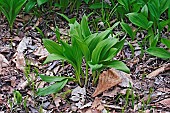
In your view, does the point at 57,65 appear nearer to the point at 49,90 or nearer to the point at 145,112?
the point at 49,90

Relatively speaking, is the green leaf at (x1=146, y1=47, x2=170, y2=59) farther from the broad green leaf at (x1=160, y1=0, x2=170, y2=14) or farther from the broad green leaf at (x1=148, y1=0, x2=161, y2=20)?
the broad green leaf at (x1=160, y1=0, x2=170, y2=14)

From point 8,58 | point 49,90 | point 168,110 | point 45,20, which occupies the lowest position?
point 168,110

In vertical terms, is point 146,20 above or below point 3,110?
above

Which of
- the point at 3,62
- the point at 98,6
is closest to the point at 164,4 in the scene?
the point at 98,6

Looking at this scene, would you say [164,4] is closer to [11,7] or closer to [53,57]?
[53,57]

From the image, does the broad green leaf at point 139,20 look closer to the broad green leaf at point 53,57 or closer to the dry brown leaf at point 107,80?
the dry brown leaf at point 107,80

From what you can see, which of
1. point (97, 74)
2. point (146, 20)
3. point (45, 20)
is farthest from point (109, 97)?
point (45, 20)
